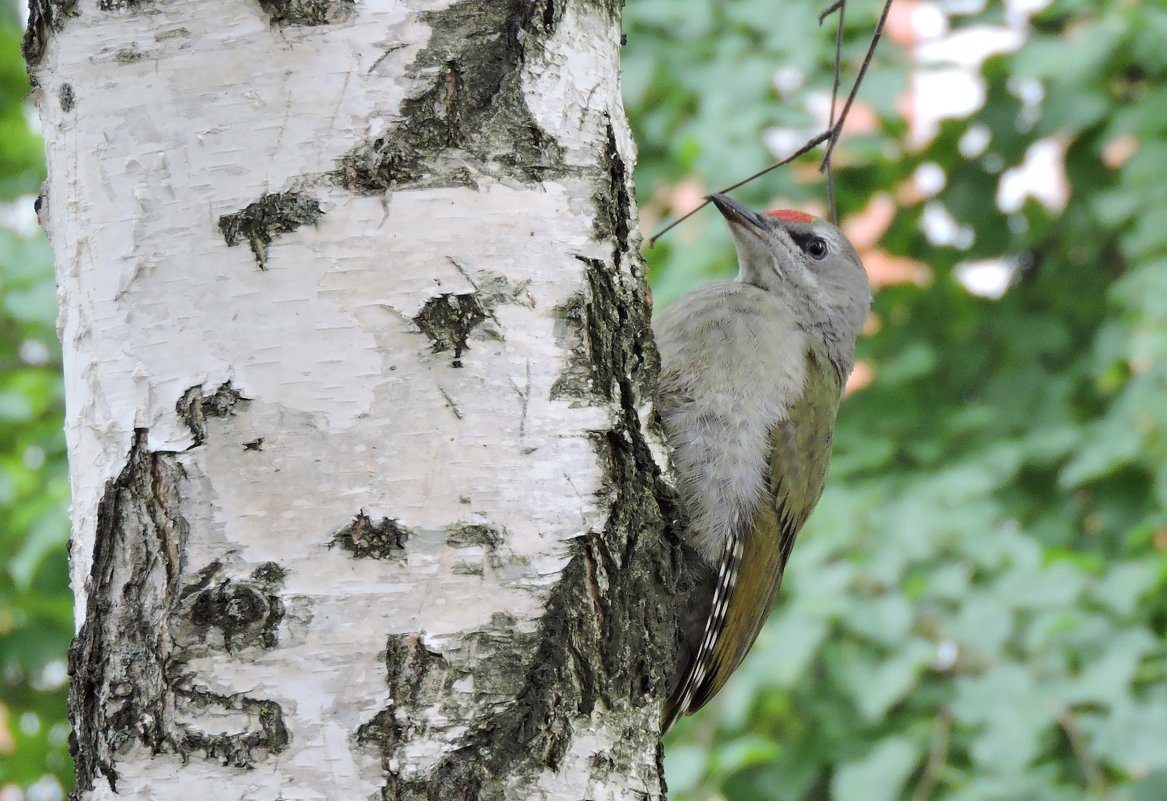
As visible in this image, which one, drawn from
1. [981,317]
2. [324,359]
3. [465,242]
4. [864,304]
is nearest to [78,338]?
[324,359]

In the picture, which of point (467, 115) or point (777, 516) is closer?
point (467, 115)

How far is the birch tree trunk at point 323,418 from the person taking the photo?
1.40 meters

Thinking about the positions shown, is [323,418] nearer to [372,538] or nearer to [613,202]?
[372,538]

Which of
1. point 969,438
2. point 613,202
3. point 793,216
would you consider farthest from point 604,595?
point 969,438

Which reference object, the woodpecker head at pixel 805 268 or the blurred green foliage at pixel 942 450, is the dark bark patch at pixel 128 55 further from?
the blurred green foliage at pixel 942 450

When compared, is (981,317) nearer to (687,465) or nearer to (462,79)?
(687,465)

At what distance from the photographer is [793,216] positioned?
4.07 metres

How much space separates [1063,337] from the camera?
478 cm

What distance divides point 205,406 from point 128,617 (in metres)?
0.27

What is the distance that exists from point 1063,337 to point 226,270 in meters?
4.05

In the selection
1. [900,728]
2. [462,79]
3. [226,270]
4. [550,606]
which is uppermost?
[462,79]

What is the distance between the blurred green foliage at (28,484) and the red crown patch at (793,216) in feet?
8.65

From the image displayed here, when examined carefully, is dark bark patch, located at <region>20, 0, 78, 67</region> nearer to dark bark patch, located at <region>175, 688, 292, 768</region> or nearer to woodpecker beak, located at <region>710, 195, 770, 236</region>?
dark bark patch, located at <region>175, 688, 292, 768</region>

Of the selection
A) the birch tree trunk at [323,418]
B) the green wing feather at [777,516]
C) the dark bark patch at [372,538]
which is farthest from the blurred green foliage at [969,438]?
the dark bark patch at [372,538]
